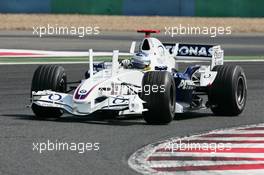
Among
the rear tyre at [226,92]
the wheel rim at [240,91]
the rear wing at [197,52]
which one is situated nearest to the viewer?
the rear tyre at [226,92]

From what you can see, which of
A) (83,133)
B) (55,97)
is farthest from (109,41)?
(83,133)

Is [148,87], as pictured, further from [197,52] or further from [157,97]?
[197,52]

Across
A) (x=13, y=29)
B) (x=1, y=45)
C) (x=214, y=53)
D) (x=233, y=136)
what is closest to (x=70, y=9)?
(x=13, y=29)

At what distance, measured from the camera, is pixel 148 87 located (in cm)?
1258

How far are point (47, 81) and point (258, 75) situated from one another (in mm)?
8556

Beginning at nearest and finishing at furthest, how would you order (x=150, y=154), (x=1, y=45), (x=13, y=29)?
(x=150, y=154) → (x=1, y=45) → (x=13, y=29)

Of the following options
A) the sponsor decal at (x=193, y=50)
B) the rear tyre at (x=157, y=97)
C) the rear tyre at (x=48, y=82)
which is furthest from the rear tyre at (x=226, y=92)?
the rear tyre at (x=48, y=82)

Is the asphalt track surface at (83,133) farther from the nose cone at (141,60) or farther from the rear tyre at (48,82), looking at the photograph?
the nose cone at (141,60)

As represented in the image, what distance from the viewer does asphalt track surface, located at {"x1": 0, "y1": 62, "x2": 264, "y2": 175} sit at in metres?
9.38

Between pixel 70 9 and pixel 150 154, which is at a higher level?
pixel 70 9

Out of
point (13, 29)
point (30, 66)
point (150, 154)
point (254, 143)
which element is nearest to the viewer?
point (150, 154)

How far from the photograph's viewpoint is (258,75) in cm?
2103

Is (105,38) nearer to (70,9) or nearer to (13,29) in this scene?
(13,29)

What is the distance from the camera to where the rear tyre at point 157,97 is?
12508 millimetres
